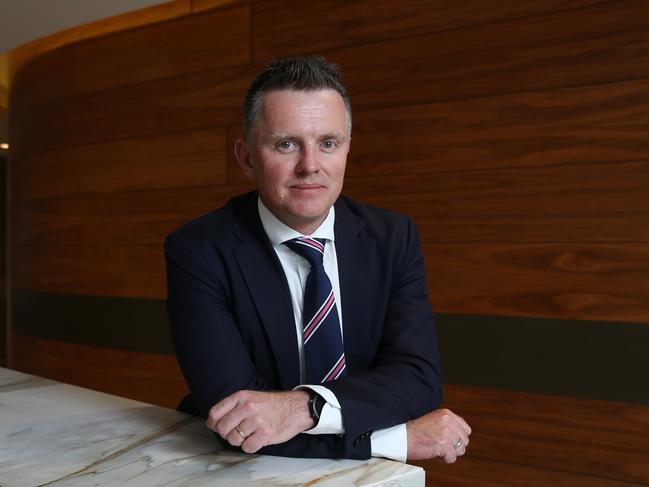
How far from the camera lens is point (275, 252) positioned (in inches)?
62.4

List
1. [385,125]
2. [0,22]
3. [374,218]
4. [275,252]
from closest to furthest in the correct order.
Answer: [275,252]
[374,218]
[385,125]
[0,22]

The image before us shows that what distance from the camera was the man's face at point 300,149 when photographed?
1507mm

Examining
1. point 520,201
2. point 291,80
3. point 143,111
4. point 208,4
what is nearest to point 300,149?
point 291,80

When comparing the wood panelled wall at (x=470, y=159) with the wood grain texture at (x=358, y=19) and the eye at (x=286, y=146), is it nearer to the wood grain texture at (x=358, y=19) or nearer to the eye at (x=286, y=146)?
the wood grain texture at (x=358, y=19)

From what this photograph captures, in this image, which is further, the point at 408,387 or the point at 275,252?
the point at 275,252

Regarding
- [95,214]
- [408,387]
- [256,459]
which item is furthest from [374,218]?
[95,214]

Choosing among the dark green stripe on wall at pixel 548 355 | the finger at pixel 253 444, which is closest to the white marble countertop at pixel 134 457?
the finger at pixel 253 444

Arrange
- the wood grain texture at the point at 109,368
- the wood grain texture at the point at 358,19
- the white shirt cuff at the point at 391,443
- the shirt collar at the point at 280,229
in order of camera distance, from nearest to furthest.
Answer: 1. the white shirt cuff at the point at 391,443
2. the shirt collar at the point at 280,229
3. the wood grain texture at the point at 358,19
4. the wood grain texture at the point at 109,368

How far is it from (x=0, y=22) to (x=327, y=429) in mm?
3105

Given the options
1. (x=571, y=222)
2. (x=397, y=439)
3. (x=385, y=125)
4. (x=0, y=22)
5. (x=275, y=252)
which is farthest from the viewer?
(x=0, y=22)

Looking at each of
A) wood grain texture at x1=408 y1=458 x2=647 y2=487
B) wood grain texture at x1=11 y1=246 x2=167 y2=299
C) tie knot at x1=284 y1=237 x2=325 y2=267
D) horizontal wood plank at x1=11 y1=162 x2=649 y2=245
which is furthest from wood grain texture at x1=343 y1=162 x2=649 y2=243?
wood grain texture at x1=11 y1=246 x2=167 y2=299

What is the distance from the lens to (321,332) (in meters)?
1.54

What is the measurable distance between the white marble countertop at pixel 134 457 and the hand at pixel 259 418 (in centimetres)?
3

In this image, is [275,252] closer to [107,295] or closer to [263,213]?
[263,213]
